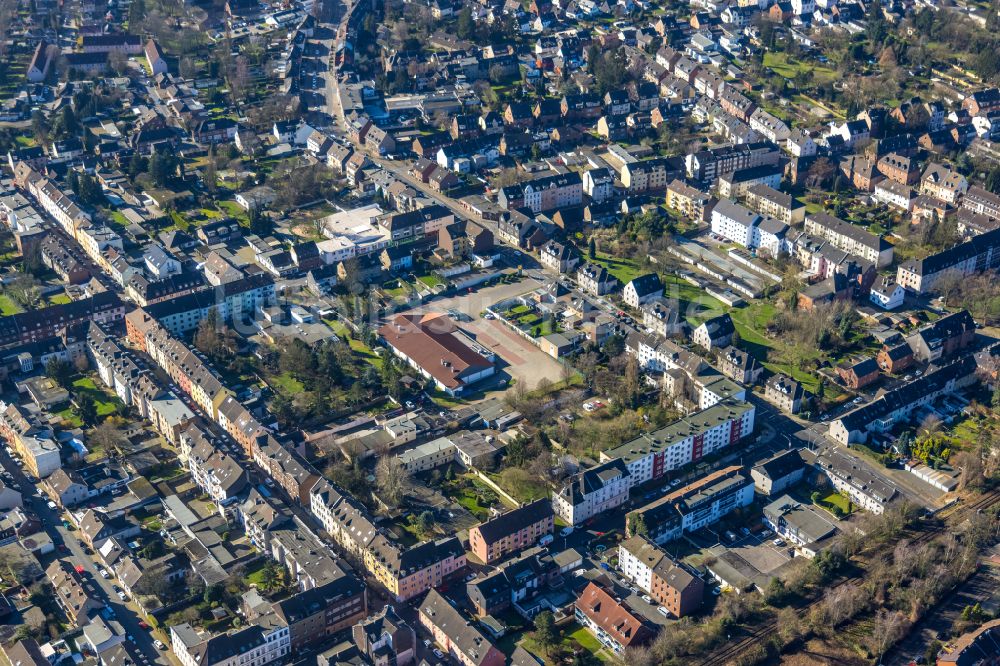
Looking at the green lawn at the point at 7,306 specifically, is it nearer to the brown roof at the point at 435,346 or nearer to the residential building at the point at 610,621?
the brown roof at the point at 435,346

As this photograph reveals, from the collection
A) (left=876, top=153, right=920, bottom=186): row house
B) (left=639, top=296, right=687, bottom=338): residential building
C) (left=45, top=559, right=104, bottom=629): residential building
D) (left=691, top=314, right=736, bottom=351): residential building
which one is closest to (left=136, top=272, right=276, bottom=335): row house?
(left=45, top=559, right=104, bottom=629): residential building

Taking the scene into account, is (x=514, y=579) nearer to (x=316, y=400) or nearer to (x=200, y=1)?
(x=316, y=400)

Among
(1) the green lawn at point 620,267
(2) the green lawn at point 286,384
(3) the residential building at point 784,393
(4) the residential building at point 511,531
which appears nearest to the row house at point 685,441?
(3) the residential building at point 784,393

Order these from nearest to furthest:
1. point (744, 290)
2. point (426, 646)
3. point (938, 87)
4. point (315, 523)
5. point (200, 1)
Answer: point (426, 646)
point (315, 523)
point (744, 290)
point (938, 87)
point (200, 1)

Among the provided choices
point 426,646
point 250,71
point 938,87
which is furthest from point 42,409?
point 938,87

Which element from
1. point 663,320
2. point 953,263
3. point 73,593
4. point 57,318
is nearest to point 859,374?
point 663,320

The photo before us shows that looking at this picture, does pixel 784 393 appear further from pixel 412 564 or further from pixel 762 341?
pixel 412 564

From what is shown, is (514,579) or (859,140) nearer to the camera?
(514,579)
